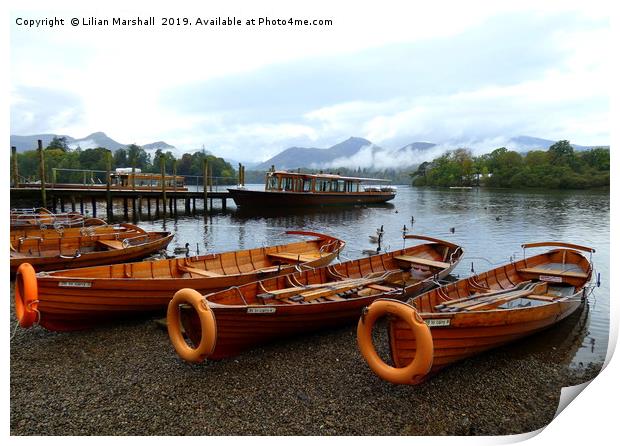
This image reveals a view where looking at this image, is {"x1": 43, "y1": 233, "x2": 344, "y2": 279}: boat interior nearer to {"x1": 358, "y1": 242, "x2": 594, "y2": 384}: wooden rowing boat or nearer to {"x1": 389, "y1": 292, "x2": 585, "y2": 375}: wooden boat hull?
{"x1": 358, "y1": 242, "x2": 594, "y2": 384}: wooden rowing boat

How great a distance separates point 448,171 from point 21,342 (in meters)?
63.9

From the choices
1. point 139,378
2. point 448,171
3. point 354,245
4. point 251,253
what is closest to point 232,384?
point 139,378

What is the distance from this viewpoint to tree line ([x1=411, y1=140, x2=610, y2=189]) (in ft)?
33.4

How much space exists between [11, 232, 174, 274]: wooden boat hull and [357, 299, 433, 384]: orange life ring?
6.26 metres

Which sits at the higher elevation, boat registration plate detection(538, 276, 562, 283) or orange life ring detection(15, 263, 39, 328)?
orange life ring detection(15, 263, 39, 328)

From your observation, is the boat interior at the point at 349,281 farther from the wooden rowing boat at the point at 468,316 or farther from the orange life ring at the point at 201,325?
the wooden rowing boat at the point at 468,316

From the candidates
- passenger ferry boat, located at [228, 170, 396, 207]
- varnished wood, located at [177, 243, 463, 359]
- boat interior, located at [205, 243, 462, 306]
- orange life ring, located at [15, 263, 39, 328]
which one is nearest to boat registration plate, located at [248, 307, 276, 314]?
varnished wood, located at [177, 243, 463, 359]

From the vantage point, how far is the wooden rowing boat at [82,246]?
25.6 feet

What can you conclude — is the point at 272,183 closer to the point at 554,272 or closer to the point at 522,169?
the point at 522,169

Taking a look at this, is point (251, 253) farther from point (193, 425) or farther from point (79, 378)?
point (193, 425)

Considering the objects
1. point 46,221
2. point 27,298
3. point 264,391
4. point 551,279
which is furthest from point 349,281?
point 46,221

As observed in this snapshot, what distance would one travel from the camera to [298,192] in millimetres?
26891

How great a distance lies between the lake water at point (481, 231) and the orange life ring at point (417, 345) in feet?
9.80

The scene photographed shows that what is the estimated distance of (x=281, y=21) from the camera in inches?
178
